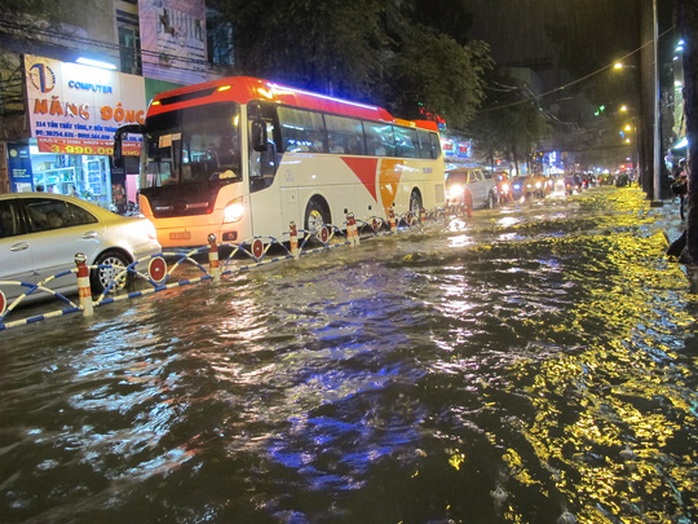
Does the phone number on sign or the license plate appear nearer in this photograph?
the license plate

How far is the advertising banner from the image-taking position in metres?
19.7

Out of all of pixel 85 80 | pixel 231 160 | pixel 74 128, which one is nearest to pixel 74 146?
pixel 74 128

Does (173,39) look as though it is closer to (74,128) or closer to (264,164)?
(74,128)

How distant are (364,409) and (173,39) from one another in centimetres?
1985

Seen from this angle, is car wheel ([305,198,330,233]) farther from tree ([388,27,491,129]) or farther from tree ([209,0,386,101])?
tree ([388,27,491,129])

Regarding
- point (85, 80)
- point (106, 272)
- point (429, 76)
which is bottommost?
point (106, 272)

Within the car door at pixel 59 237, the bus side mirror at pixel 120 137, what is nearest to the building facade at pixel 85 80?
the bus side mirror at pixel 120 137

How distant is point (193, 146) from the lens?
41.4 feet

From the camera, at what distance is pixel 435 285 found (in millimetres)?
8688

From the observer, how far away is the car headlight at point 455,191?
2825 cm

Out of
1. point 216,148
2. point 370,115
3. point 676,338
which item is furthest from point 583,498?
point 370,115

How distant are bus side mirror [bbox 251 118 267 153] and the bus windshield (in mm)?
393

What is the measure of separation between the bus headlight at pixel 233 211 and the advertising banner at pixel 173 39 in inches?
397

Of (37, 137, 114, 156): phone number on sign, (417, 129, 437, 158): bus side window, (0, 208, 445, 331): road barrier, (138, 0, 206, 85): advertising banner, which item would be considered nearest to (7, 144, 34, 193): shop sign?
(37, 137, 114, 156): phone number on sign
